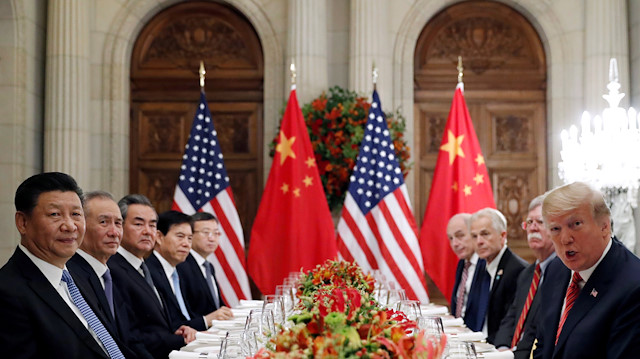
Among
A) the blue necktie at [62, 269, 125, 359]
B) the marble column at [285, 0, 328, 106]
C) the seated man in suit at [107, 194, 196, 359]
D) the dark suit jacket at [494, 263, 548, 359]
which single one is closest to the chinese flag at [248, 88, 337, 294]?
the marble column at [285, 0, 328, 106]

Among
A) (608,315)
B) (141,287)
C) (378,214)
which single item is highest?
(378,214)

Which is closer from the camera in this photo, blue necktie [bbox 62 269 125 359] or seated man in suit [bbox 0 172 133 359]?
seated man in suit [bbox 0 172 133 359]

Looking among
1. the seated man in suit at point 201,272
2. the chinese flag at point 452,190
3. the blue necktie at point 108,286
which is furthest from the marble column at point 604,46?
the blue necktie at point 108,286

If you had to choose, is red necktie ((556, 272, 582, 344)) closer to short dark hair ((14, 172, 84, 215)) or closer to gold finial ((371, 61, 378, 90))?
short dark hair ((14, 172, 84, 215))

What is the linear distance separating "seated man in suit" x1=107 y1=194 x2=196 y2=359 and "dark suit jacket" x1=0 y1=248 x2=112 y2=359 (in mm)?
1501

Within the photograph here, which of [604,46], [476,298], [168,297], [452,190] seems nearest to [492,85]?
[604,46]

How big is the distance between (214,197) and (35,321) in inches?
220

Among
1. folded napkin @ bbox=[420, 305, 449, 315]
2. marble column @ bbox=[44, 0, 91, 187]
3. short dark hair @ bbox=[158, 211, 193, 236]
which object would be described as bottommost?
folded napkin @ bbox=[420, 305, 449, 315]

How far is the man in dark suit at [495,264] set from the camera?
536 cm

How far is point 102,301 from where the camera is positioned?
12.0 feet

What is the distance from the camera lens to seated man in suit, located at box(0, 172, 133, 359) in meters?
2.71

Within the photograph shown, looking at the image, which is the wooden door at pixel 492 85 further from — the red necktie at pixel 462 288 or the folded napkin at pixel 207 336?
the folded napkin at pixel 207 336

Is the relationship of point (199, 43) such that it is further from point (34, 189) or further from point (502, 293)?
point (34, 189)

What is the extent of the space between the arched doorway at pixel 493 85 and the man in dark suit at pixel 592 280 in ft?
20.6
